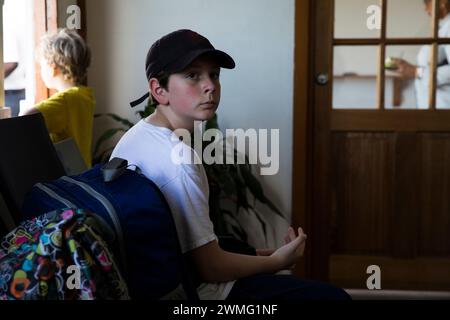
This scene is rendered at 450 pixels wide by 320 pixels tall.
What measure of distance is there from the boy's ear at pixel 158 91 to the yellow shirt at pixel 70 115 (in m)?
0.81

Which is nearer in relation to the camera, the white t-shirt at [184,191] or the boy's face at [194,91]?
the white t-shirt at [184,191]

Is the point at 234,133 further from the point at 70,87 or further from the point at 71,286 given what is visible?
the point at 71,286

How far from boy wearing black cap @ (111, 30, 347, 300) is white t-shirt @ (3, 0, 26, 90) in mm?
1458

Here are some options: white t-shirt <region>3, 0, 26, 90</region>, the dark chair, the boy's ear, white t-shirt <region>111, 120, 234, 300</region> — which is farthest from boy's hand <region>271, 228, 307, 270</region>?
white t-shirt <region>3, 0, 26, 90</region>

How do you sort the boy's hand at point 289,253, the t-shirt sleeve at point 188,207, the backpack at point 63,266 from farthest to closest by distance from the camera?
the boy's hand at point 289,253, the t-shirt sleeve at point 188,207, the backpack at point 63,266

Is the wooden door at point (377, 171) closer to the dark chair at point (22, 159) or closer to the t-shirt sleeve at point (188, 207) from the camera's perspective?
the dark chair at point (22, 159)

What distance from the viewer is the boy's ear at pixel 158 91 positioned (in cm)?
135

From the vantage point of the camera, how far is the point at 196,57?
4.18 ft

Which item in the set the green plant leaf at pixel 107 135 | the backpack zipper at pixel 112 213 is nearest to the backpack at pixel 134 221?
the backpack zipper at pixel 112 213

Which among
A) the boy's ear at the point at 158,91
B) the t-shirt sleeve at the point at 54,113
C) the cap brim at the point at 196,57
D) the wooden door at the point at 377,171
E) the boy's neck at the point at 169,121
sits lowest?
the wooden door at the point at 377,171

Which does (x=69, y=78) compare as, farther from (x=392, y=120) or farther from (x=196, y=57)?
(x=392, y=120)

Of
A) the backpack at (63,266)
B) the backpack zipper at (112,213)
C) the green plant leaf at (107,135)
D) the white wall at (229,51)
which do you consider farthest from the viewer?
the white wall at (229,51)

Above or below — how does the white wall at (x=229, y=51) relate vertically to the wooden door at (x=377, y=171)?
above
